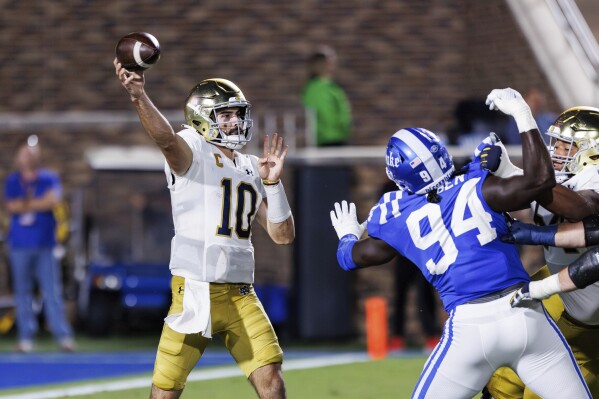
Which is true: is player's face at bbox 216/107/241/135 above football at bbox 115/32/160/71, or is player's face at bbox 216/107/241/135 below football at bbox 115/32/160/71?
below

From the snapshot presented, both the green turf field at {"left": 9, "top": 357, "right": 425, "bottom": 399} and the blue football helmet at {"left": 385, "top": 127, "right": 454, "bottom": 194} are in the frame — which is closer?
the blue football helmet at {"left": 385, "top": 127, "right": 454, "bottom": 194}

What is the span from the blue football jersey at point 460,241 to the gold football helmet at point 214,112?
1131mm

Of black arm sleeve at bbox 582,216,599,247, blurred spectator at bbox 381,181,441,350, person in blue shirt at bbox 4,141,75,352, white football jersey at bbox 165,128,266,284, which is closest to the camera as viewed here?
black arm sleeve at bbox 582,216,599,247

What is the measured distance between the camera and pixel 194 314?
5586 millimetres

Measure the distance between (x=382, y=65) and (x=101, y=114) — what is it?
10.8ft

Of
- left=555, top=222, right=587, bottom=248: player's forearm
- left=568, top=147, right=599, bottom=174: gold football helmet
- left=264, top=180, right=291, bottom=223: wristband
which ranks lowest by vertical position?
left=555, top=222, right=587, bottom=248: player's forearm

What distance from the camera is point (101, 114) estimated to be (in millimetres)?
14133

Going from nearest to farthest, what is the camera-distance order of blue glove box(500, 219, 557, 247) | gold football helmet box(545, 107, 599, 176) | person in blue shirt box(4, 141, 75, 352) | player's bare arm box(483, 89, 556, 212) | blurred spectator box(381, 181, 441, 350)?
player's bare arm box(483, 89, 556, 212) → blue glove box(500, 219, 557, 247) → gold football helmet box(545, 107, 599, 176) → blurred spectator box(381, 181, 441, 350) → person in blue shirt box(4, 141, 75, 352)

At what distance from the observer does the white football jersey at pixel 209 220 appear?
5680mm

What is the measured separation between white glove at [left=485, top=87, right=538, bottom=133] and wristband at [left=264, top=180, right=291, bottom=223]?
1.21 m

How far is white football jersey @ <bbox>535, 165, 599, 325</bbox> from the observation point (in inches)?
215

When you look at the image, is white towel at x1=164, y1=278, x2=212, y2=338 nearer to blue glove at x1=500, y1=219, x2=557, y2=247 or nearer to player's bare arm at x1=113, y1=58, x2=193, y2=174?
player's bare arm at x1=113, y1=58, x2=193, y2=174

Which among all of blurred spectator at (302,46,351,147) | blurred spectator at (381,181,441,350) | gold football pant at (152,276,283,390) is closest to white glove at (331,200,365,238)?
gold football pant at (152,276,283,390)

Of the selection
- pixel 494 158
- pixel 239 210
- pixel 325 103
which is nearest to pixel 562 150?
pixel 494 158
